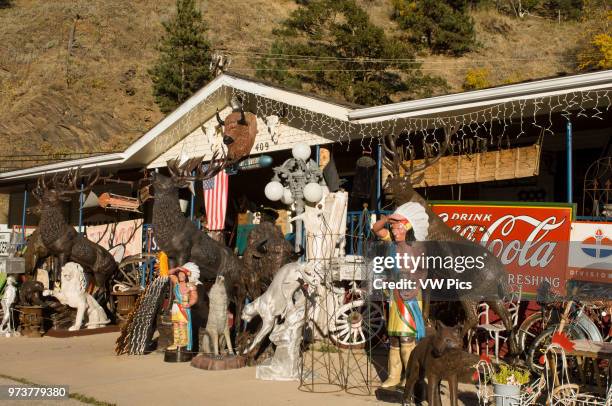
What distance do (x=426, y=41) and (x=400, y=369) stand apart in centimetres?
3724

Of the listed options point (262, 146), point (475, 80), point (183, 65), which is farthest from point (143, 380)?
point (475, 80)

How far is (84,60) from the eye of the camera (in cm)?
4375

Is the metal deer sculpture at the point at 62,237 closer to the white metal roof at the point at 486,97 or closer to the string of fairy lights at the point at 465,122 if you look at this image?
the string of fairy lights at the point at 465,122

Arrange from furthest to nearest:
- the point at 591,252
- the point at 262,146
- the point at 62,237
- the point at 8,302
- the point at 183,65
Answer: the point at 183,65 → the point at 262,146 → the point at 62,237 → the point at 8,302 → the point at 591,252

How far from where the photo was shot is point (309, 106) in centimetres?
1242

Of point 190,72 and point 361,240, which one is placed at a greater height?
point 190,72

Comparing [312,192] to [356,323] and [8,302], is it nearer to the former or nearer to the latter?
[356,323]

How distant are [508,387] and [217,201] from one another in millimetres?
8872

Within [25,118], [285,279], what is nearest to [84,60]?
[25,118]

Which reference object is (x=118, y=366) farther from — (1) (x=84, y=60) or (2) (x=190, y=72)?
(1) (x=84, y=60)

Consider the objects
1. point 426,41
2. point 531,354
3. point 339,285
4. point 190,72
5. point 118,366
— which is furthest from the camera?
point 426,41

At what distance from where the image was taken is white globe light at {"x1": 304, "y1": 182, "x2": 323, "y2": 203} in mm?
11211

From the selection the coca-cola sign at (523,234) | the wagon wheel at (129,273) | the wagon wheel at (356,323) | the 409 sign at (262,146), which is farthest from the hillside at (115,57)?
the coca-cola sign at (523,234)

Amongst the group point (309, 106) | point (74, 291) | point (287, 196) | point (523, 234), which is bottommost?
point (74, 291)
